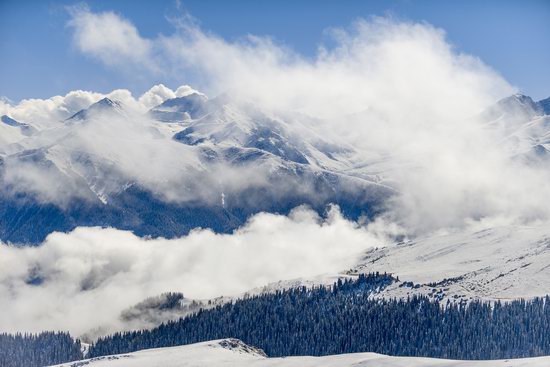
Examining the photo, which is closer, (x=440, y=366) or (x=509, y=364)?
(x=509, y=364)

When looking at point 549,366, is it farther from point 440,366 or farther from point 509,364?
point 440,366

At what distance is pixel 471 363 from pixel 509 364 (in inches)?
474

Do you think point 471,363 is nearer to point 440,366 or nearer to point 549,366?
point 440,366

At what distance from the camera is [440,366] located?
7795 inches

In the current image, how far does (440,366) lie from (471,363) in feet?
27.9

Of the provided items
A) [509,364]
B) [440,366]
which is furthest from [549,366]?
[440,366]

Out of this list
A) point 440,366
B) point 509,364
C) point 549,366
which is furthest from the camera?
point 440,366

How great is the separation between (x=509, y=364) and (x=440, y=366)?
1996 centimetres

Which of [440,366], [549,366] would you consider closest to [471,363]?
[440,366]

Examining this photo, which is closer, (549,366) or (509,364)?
(549,366)

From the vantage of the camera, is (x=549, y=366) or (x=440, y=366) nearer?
(x=549, y=366)

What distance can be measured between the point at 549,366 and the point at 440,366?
35284mm

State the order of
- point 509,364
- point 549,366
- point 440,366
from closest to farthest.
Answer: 1. point 549,366
2. point 509,364
3. point 440,366

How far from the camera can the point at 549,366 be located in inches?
6663
